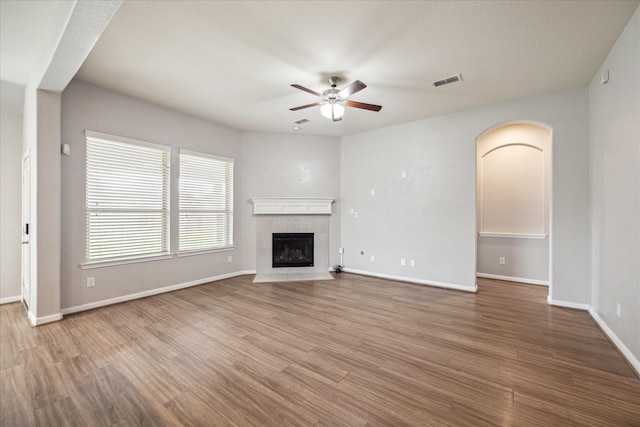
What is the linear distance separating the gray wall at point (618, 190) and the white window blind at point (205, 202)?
17.7 feet

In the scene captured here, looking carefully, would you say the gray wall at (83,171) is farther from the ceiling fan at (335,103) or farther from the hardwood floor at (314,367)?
the ceiling fan at (335,103)

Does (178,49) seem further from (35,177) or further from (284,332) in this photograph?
(284,332)

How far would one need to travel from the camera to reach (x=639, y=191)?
84.0 inches

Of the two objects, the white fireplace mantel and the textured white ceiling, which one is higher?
the textured white ceiling

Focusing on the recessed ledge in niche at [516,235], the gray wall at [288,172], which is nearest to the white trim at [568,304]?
the recessed ledge in niche at [516,235]

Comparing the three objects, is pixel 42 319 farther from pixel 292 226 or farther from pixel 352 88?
pixel 352 88

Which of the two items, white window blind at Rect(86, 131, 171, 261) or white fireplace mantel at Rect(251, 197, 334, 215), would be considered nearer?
white window blind at Rect(86, 131, 171, 261)

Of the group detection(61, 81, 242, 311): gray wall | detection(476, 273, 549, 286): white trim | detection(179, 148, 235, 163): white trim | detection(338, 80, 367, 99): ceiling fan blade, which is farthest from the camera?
detection(476, 273, 549, 286): white trim

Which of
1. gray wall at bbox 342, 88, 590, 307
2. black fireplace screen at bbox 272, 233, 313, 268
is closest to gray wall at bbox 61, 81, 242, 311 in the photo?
black fireplace screen at bbox 272, 233, 313, 268

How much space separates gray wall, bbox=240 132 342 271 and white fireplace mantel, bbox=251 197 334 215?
0.17m

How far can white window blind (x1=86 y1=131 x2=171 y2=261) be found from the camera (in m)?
3.50

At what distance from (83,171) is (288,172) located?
10.8 ft

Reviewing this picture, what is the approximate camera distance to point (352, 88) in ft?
9.25

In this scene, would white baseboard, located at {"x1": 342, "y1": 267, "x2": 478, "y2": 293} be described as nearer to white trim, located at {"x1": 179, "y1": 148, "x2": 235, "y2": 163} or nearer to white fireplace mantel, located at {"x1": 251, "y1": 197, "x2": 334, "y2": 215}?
white fireplace mantel, located at {"x1": 251, "y1": 197, "x2": 334, "y2": 215}
